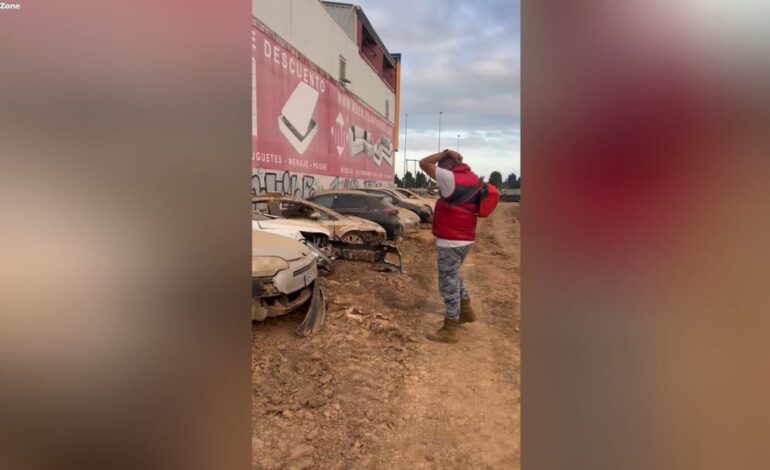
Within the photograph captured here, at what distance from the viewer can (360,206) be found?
9.74 m

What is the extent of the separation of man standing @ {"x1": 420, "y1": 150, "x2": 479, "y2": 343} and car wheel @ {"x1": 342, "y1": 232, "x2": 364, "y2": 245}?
135 inches

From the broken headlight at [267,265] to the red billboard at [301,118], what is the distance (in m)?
4.33

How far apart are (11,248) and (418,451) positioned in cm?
228

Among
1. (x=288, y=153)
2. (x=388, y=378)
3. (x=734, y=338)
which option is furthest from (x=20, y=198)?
(x=288, y=153)

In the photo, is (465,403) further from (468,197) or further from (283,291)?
(283,291)

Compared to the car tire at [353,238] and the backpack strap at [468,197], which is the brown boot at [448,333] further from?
the car tire at [353,238]

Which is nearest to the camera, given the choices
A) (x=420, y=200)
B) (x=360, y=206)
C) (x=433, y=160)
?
(x=433, y=160)

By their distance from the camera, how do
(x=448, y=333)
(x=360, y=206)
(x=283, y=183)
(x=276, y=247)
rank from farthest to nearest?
Answer: (x=283, y=183), (x=360, y=206), (x=276, y=247), (x=448, y=333)

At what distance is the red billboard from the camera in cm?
1228

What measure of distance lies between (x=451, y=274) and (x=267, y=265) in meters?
1.80

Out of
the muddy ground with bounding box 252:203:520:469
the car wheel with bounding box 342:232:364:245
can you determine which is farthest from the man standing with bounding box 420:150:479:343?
the car wheel with bounding box 342:232:364:245

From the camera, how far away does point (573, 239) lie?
1.03 m

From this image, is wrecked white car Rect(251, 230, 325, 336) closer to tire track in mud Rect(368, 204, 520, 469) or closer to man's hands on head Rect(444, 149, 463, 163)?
tire track in mud Rect(368, 204, 520, 469)

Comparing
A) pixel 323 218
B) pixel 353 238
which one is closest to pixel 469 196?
pixel 353 238
